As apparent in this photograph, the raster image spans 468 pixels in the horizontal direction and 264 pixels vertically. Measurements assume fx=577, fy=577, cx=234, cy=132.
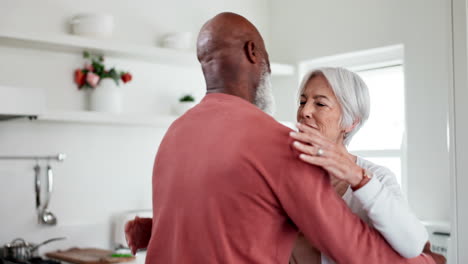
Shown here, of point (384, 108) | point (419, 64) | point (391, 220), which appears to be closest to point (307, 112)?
point (391, 220)

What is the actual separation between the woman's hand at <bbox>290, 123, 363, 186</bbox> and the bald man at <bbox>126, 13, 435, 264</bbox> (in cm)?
2

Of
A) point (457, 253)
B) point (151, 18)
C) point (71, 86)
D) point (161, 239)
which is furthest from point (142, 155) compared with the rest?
point (161, 239)

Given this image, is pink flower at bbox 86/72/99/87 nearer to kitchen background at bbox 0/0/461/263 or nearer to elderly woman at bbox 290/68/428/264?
kitchen background at bbox 0/0/461/263

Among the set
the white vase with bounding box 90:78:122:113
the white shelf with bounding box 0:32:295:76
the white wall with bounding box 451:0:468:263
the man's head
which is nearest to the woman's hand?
the man's head

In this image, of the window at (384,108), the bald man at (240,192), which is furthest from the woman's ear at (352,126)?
the window at (384,108)

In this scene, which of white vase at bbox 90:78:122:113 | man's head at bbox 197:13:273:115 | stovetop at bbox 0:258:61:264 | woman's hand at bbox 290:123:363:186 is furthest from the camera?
white vase at bbox 90:78:122:113

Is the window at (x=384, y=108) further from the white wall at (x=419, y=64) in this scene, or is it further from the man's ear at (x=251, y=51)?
the man's ear at (x=251, y=51)

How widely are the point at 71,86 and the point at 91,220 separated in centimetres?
82

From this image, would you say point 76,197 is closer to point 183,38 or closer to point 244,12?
point 183,38

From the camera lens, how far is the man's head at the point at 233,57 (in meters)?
1.26

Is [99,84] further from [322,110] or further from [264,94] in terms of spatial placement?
[264,94]

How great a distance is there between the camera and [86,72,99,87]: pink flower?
134 inches

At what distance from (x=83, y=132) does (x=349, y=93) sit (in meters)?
2.26

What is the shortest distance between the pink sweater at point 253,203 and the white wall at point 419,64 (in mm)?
1988
